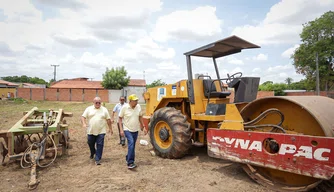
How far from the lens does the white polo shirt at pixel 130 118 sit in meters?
5.17

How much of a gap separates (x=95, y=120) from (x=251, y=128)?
3.12m

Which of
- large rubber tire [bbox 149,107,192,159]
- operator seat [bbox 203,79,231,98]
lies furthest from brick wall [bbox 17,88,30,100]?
operator seat [bbox 203,79,231,98]

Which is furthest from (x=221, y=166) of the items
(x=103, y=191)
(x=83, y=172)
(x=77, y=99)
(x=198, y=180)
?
(x=77, y=99)

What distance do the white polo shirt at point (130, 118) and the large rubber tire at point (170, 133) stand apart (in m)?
0.72

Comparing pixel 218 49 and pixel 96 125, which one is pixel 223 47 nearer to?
pixel 218 49

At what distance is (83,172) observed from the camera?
482 centimetres

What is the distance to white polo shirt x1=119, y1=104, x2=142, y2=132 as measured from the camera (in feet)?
17.0

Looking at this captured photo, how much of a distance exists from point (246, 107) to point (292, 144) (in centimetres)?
110

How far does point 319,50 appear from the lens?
34000 millimetres

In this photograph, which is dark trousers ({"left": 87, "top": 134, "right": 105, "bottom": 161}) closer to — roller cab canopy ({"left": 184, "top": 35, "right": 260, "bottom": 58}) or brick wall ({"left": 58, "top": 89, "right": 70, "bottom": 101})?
roller cab canopy ({"left": 184, "top": 35, "right": 260, "bottom": 58})

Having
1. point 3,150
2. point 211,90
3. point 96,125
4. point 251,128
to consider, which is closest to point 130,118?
point 96,125

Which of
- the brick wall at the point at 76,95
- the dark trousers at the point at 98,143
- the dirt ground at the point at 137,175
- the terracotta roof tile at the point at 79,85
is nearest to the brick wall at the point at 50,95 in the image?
the brick wall at the point at 76,95

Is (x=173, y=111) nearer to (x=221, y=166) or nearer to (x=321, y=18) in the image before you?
(x=221, y=166)

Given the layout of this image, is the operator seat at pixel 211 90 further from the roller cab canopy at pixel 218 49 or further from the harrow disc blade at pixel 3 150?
the harrow disc blade at pixel 3 150
